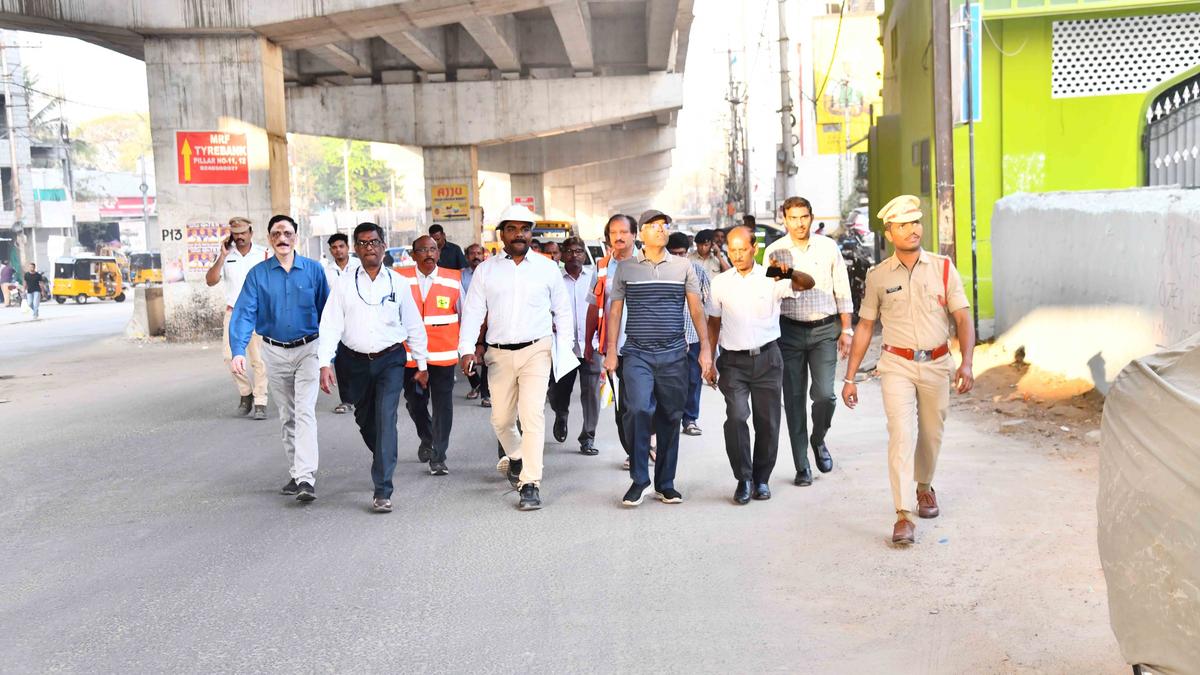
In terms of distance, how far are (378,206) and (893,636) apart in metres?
102

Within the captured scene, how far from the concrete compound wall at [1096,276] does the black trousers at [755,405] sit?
9.63 ft

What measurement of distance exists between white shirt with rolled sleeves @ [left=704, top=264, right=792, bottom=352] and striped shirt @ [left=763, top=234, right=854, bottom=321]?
426 millimetres

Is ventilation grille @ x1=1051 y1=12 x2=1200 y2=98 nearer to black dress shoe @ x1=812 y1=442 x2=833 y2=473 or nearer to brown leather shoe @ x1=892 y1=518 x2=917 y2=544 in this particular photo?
black dress shoe @ x1=812 y1=442 x2=833 y2=473

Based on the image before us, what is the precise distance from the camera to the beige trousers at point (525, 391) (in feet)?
25.6

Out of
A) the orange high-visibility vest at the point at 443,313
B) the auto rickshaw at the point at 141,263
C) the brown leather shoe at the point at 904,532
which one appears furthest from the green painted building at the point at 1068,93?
the auto rickshaw at the point at 141,263

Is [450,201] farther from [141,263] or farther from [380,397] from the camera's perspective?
[141,263]

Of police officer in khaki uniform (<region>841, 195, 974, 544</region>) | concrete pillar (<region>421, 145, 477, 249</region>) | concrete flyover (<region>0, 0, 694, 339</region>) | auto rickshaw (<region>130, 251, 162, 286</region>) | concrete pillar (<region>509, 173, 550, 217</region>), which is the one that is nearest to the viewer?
police officer in khaki uniform (<region>841, 195, 974, 544</region>)

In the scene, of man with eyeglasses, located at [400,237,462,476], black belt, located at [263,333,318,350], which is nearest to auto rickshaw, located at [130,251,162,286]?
man with eyeglasses, located at [400,237,462,476]

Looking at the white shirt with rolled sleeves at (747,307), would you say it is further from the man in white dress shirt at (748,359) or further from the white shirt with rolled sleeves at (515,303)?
the white shirt with rolled sleeves at (515,303)

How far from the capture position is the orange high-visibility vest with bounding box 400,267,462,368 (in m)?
9.17

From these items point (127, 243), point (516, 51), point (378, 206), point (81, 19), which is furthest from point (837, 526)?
point (378, 206)

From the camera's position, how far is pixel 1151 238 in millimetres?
9164

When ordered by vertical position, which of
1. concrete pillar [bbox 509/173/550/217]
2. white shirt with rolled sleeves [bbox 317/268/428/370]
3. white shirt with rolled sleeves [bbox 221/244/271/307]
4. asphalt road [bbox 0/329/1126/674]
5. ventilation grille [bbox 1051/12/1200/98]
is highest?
concrete pillar [bbox 509/173/550/217]

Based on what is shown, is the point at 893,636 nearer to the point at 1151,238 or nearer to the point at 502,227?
the point at 502,227
